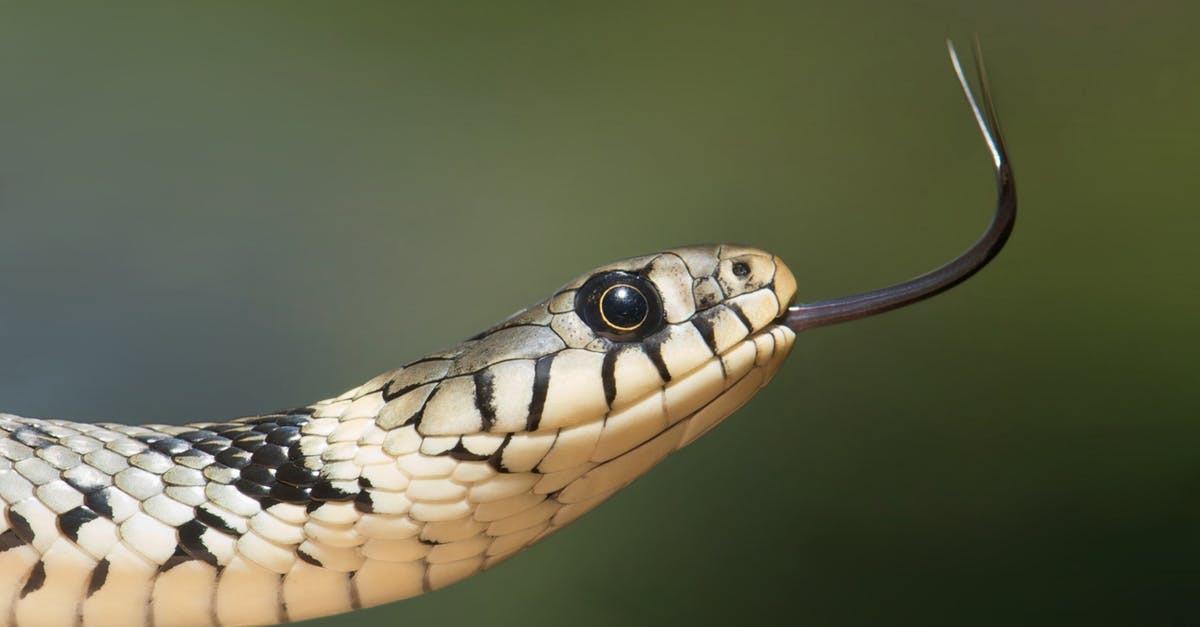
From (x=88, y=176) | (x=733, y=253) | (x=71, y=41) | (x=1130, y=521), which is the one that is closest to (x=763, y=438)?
(x=1130, y=521)

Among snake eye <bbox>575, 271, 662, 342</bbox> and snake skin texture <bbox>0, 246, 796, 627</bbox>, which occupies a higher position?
snake eye <bbox>575, 271, 662, 342</bbox>

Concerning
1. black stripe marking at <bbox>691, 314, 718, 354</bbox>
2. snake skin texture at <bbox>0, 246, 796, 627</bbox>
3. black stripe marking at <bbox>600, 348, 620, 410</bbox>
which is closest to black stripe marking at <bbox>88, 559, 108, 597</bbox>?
snake skin texture at <bbox>0, 246, 796, 627</bbox>

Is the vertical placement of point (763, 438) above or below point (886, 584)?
above

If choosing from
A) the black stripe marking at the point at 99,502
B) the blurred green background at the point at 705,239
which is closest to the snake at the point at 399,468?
the black stripe marking at the point at 99,502

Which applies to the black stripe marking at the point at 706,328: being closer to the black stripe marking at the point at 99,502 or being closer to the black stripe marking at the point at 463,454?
the black stripe marking at the point at 463,454

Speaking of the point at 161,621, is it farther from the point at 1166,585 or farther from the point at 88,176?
the point at 1166,585

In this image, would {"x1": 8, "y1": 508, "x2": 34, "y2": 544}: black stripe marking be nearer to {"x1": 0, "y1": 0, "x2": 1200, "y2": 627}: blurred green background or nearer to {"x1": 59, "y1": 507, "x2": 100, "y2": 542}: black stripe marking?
{"x1": 59, "y1": 507, "x2": 100, "y2": 542}: black stripe marking
